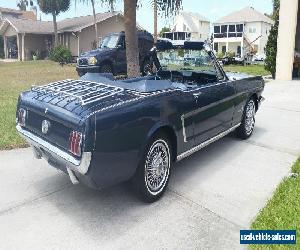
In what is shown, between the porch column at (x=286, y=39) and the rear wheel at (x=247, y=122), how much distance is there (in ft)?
35.6

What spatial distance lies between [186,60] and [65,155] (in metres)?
2.90

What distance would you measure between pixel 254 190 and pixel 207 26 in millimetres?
69960

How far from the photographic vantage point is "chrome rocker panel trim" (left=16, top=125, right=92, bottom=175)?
3.12 meters

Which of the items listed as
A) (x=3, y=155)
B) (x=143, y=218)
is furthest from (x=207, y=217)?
(x=3, y=155)

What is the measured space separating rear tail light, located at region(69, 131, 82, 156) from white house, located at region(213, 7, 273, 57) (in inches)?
2045

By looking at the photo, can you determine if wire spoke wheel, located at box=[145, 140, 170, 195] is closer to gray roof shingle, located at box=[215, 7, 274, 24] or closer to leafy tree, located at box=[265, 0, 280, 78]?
leafy tree, located at box=[265, 0, 280, 78]

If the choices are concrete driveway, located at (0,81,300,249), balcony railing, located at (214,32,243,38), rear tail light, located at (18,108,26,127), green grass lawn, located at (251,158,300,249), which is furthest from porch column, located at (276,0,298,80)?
balcony railing, located at (214,32,243,38)

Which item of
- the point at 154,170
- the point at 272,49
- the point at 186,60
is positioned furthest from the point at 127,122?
the point at 272,49

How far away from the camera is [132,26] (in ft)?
31.7

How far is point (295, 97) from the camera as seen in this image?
442 inches

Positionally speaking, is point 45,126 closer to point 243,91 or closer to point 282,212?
point 282,212

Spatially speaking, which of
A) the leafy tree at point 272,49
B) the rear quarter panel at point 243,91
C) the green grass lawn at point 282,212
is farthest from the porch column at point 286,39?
the green grass lawn at point 282,212

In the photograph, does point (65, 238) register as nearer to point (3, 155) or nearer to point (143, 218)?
point (143, 218)

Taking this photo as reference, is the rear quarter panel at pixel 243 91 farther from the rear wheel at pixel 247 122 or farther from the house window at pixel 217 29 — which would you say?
the house window at pixel 217 29
